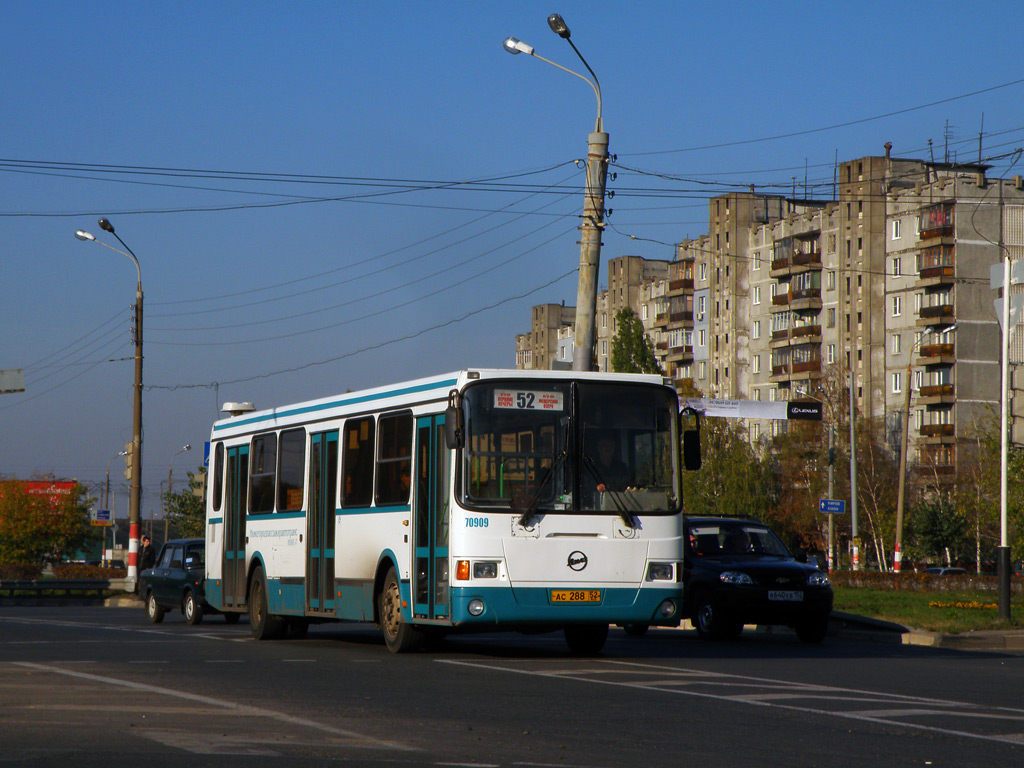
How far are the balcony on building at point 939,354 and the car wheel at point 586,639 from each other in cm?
8026

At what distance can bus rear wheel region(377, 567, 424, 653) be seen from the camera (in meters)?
17.2

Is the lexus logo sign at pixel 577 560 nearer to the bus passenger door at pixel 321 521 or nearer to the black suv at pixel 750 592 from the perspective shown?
the bus passenger door at pixel 321 521

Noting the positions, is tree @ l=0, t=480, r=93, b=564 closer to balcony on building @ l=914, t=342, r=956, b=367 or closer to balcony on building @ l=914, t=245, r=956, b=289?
balcony on building @ l=914, t=342, r=956, b=367

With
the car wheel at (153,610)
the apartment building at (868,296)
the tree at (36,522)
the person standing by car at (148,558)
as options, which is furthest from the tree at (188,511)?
the car wheel at (153,610)

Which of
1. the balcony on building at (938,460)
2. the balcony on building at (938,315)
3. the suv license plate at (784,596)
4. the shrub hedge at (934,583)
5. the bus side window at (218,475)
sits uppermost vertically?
the balcony on building at (938,315)

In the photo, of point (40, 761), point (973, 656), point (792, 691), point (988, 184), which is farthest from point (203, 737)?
point (988, 184)

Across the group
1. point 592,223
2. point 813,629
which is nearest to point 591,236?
point 592,223

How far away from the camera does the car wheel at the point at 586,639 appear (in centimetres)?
1788

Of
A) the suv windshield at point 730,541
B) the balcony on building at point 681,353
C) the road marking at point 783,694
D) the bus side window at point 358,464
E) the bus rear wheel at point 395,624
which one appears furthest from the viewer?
the balcony on building at point 681,353

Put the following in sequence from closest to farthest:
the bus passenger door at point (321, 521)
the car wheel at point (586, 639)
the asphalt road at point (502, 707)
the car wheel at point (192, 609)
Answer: the asphalt road at point (502, 707) → the car wheel at point (586, 639) → the bus passenger door at point (321, 521) → the car wheel at point (192, 609)

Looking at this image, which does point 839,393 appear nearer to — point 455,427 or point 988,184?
point 988,184

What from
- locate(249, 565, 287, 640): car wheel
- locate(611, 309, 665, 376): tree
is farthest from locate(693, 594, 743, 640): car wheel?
locate(611, 309, 665, 376): tree

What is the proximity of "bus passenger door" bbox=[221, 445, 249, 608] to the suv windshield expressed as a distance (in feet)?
21.1

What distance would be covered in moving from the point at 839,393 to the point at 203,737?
85910 mm
